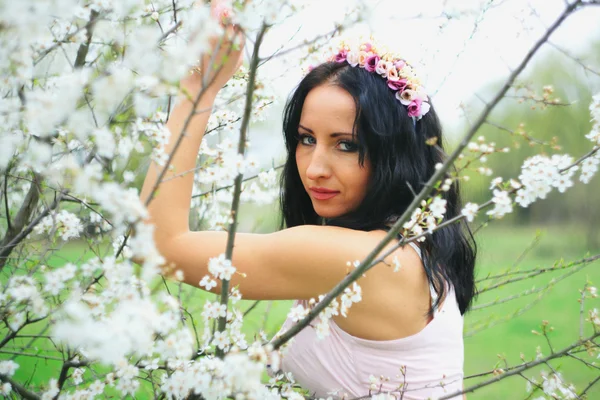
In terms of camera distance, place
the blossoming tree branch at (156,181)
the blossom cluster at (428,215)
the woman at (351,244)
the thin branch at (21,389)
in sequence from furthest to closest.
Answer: the woman at (351,244), the thin branch at (21,389), the blossom cluster at (428,215), the blossoming tree branch at (156,181)

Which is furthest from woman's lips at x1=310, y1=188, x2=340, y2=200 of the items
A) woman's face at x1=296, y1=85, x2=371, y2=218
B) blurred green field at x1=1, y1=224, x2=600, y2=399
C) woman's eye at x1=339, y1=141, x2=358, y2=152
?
blurred green field at x1=1, y1=224, x2=600, y2=399

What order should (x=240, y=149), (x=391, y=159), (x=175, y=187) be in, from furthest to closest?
(x=391, y=159), (x=175, y=187), (x=240, y=149)

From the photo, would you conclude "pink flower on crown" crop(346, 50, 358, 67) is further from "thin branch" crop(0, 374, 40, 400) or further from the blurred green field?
the blurred green field

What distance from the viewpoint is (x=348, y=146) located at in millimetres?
1650

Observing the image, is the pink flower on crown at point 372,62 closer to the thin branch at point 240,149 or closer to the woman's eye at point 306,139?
the woman's eye at point 306,139

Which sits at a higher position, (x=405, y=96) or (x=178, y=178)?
(x=405, y=96)

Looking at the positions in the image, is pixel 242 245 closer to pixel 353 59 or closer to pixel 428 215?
pixel 428 215

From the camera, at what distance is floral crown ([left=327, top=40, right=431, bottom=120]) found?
1773mm

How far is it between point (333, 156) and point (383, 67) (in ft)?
1.19

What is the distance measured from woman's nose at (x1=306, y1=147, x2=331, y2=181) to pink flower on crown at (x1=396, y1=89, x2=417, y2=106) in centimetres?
32

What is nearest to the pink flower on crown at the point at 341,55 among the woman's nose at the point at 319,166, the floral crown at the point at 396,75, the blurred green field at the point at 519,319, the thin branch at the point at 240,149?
the floral crown at the point at 396,75

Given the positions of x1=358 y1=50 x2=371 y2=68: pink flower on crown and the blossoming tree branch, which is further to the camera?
x1=358 y1=50 x2=371 y2=68: pink flower on crown

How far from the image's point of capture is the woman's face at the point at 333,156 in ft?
5.32

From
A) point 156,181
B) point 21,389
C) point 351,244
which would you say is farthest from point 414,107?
point 21,389
